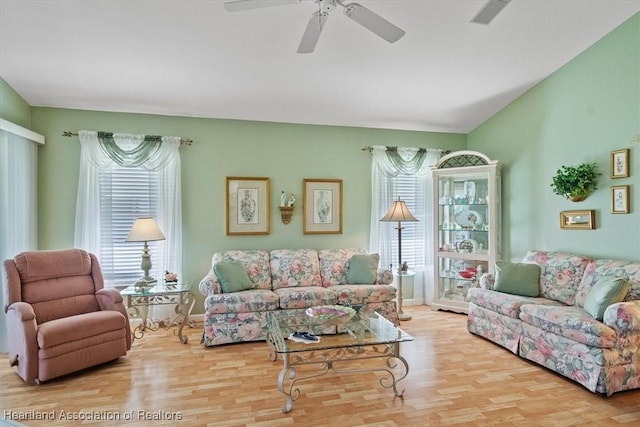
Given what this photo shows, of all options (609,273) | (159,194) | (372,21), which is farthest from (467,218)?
(159,194)

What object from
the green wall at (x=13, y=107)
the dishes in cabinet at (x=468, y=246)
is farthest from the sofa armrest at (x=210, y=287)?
the dishes in cabinet at (x=468, y=246)

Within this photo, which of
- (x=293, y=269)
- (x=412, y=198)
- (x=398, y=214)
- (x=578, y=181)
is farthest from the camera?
(x=412, y=198)

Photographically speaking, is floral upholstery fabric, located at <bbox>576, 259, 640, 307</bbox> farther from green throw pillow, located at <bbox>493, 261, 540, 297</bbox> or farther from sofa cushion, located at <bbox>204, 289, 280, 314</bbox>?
sofa cushion, located at <bbox>204, 289, 280, 314</bbox>

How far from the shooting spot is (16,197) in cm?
398

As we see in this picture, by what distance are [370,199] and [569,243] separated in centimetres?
247

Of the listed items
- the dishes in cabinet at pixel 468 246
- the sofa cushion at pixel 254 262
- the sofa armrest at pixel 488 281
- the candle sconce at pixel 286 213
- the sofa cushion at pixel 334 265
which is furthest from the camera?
the dishes in cabinet at pixel 468 246

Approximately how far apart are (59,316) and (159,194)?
5.70 feet

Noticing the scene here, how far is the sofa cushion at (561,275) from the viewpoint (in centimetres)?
381

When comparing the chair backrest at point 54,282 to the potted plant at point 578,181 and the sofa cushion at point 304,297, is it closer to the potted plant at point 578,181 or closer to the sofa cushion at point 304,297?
the sofa cushion at point 304,297

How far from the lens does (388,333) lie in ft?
10.0

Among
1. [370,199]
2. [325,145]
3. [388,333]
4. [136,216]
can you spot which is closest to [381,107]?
[325,145]

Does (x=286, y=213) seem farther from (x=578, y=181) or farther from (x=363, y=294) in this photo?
(x=578, y=181)

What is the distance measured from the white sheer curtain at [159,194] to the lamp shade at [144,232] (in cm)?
46

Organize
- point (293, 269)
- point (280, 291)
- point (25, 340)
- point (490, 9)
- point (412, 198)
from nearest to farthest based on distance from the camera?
point (490, 9), point (25, 340), point (280, 291), point (293, 269), point (412, 198)
